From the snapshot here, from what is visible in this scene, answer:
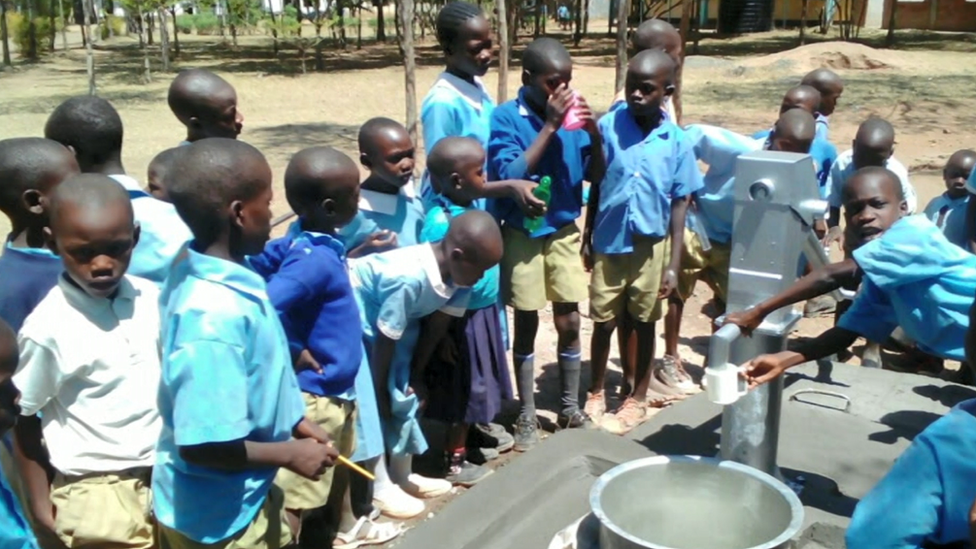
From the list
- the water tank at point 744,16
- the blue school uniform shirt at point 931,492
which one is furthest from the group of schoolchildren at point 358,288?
the water tank at point 744,16

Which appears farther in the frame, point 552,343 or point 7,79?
point 7,79

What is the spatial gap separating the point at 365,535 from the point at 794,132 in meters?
2.28

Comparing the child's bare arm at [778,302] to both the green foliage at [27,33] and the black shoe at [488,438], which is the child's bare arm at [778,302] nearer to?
the black shoe at [488,438]

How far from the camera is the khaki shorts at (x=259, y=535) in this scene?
200 cm

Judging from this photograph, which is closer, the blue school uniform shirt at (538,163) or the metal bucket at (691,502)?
the metal bucket at (691,502)

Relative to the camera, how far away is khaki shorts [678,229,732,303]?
4.40m

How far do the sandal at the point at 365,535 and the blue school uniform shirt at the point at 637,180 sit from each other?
137cm

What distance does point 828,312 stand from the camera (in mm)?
5613

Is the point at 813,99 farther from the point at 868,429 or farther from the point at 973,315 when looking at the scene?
the point at 973,315

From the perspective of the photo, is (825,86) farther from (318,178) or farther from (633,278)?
(318,178)

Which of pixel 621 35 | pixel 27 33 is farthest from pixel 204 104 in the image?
pixel 27 33

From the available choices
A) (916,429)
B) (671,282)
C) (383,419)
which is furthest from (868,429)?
(383,419)

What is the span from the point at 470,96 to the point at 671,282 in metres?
1.07

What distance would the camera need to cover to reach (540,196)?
353cm
